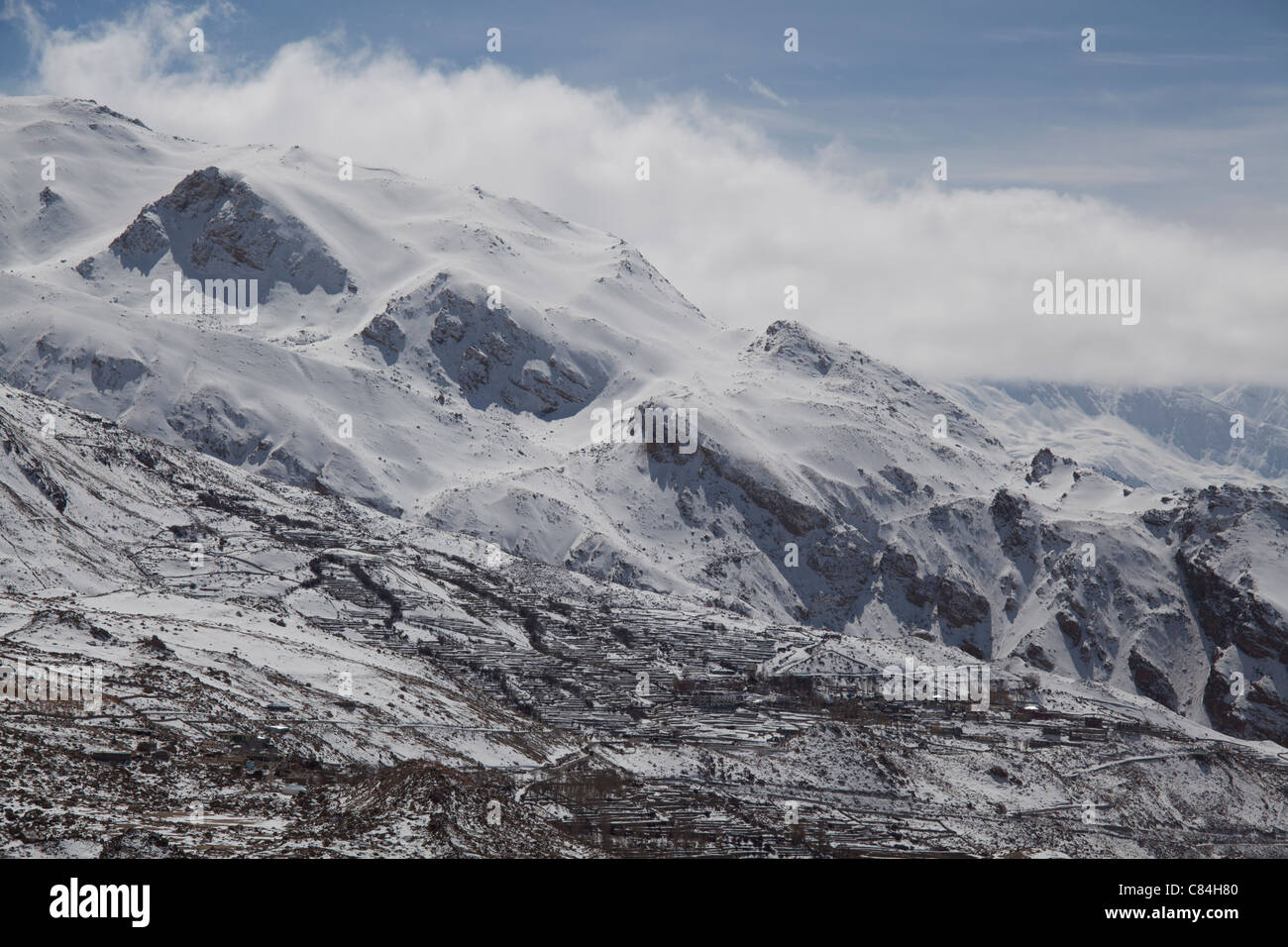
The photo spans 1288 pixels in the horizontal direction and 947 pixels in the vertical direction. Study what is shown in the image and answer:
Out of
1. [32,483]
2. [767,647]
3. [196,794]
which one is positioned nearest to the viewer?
[196,794]

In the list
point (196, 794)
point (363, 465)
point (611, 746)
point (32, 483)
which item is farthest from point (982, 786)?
point (363, 465)

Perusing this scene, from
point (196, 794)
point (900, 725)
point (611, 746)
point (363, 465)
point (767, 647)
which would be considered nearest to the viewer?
point (196, 794)

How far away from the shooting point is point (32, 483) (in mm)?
129875

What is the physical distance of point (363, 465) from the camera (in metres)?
199

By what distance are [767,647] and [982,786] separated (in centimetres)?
4516
